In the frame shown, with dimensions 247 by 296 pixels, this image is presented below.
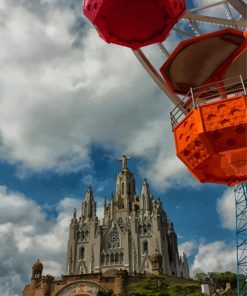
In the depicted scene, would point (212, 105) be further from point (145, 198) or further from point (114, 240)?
point (145, 198)

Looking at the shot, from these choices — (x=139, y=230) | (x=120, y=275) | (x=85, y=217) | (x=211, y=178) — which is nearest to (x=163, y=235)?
(x=139, y=230)

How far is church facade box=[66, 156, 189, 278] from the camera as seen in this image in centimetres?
7225

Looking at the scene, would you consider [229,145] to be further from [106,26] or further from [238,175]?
[106,26]

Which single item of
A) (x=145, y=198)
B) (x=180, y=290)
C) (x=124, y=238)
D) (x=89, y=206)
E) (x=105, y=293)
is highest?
(x=89, y=206)

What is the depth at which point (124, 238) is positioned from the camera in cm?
7600

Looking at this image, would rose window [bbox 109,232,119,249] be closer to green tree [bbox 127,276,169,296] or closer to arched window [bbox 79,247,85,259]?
arched window [bbox 79,247,85,259]

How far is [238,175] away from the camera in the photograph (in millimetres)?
5742

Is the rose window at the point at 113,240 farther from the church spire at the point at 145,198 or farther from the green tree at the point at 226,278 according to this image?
the green tree at the point at 226,278

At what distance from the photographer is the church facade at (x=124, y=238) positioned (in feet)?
237

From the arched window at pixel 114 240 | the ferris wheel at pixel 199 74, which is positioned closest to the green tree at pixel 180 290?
the ferris wheel at pixel 199 74

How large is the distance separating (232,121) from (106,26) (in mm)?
2945

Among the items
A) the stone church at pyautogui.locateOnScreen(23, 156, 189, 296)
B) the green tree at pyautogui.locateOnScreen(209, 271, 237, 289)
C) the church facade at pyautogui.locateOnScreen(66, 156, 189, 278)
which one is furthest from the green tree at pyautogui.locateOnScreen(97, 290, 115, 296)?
the green tree at pyautogui.locateOnScreen(209, 271, 237, 289)

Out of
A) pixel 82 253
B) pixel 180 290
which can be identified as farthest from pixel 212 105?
pixel 82 253

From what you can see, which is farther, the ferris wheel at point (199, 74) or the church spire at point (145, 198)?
the church spire at point (145, 198)
